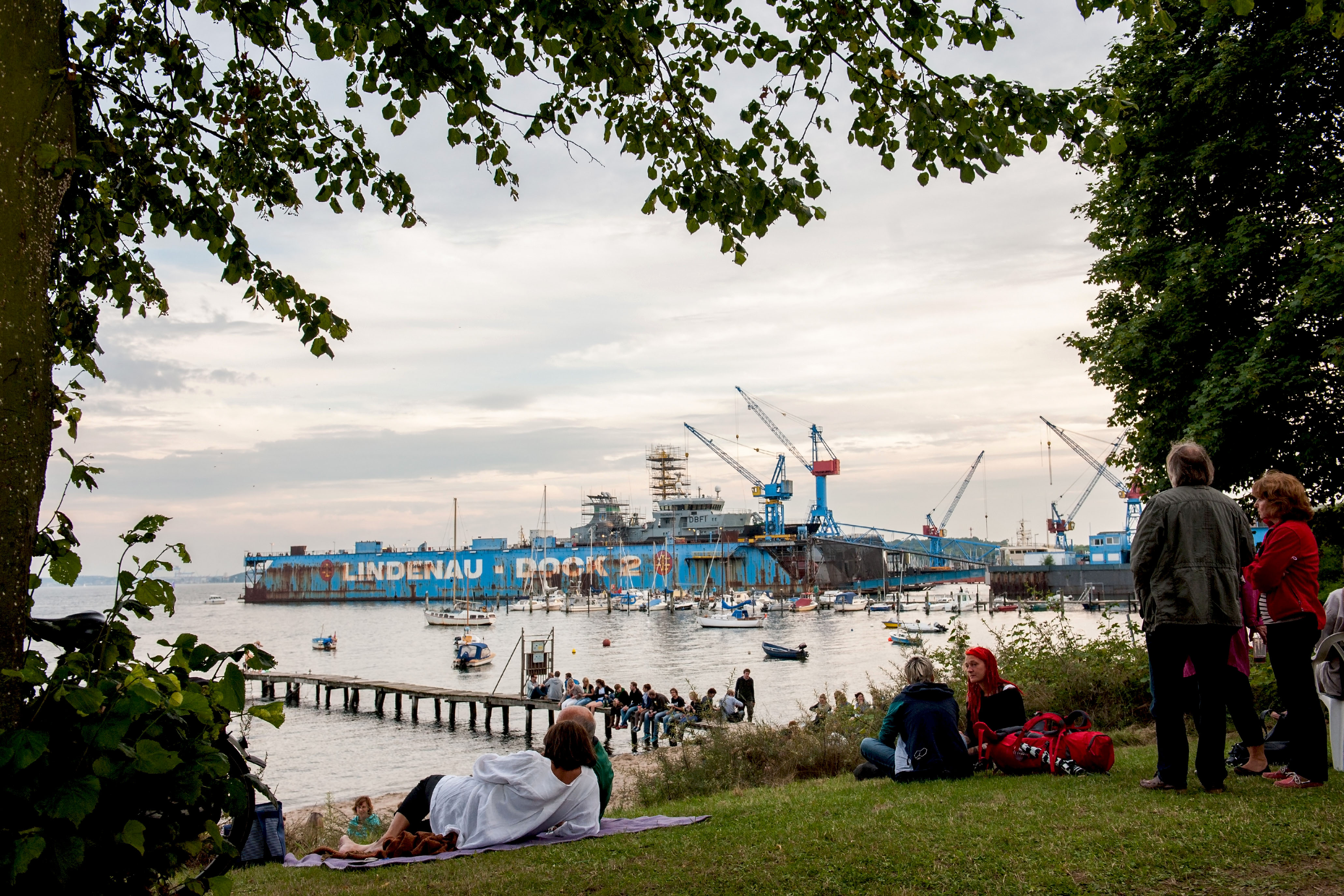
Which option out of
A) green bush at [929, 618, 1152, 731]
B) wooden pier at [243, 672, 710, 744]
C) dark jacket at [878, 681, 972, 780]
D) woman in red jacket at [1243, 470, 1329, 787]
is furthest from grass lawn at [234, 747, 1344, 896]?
wooden pier at [243, 672, 710, 744]

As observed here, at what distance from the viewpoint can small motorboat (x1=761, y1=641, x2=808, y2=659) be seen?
46.3 meters

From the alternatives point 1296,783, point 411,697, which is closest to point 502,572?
point 411,697

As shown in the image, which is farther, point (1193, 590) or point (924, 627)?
point (924, 627)

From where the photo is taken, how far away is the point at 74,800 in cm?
223

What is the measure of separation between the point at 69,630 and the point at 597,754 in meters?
3.72

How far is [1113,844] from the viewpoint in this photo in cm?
407

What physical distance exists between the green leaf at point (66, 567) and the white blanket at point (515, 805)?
318cm

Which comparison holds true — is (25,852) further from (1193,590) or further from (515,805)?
(1193,590)

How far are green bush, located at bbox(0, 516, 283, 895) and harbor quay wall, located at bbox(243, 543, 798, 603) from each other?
9920cm


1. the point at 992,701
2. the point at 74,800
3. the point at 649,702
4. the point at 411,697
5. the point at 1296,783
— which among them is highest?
the point at 74,800

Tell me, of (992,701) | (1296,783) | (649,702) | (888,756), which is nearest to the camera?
(1296,783)

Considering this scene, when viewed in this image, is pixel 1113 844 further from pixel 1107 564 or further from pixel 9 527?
pixel 1107 564

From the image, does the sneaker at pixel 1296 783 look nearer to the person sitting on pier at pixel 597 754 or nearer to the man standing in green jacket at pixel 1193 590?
the man standing in green jacket at pixel 1193 590

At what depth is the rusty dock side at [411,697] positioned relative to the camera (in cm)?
2831
